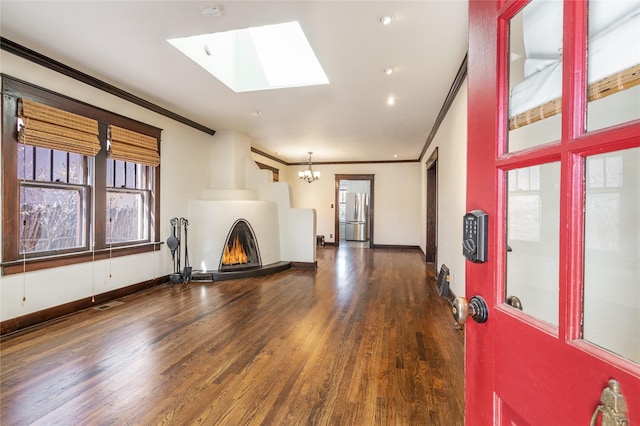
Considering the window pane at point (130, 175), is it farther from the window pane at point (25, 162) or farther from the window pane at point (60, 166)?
the window pane at point (25, 162)

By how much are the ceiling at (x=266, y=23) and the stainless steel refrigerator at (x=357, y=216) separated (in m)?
6.13

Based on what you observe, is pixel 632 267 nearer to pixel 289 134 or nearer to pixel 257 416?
pixel 257 416

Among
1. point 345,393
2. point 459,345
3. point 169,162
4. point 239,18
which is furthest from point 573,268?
point 169,162

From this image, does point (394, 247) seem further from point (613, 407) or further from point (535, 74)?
point (613, 407)

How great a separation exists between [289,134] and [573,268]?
5871mm

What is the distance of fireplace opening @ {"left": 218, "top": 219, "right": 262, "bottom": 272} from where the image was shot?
5195 millimetres

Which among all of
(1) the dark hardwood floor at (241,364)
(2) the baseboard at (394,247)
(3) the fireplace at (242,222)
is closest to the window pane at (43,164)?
(1) the dark hardwood floor at (241,364)

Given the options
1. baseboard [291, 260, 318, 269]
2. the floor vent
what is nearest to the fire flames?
baseboard [291, 260, 318, 269]

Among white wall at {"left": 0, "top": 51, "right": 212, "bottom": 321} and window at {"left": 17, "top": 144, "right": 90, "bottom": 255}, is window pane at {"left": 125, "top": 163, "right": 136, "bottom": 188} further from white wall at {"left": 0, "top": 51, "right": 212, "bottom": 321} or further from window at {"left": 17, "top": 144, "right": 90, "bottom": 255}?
window at {"left": 17, "top": 144, "right": 90, "bottom": 255}

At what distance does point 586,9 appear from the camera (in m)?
0.52

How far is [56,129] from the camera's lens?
315 centimetres

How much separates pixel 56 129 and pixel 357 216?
915 cm

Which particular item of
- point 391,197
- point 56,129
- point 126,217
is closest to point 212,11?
point 56,129

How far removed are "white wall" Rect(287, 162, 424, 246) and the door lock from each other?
27.9 ft
